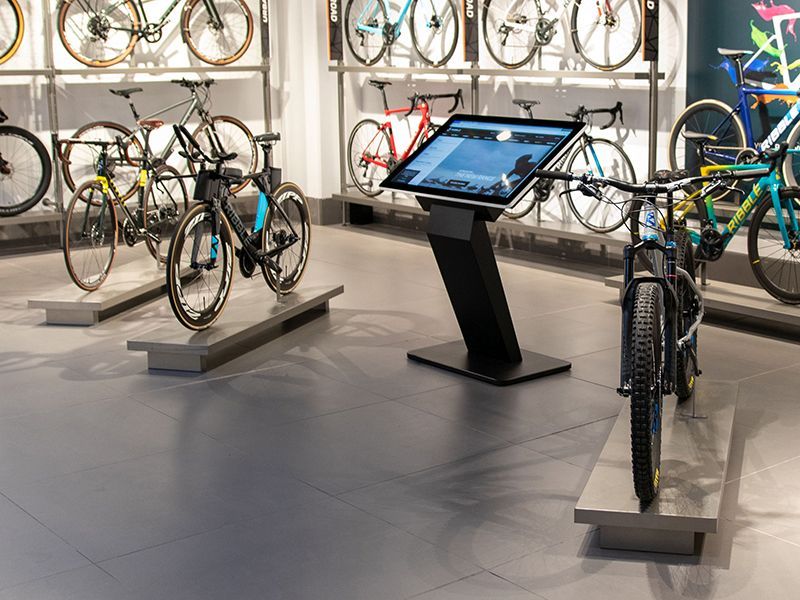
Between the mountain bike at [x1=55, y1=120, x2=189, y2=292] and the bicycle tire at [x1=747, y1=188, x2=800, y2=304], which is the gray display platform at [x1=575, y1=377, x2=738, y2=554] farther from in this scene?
the mountain bike at [x1=55, y1=120, x2=189, y2=292]

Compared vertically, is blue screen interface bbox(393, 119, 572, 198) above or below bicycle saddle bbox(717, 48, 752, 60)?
below

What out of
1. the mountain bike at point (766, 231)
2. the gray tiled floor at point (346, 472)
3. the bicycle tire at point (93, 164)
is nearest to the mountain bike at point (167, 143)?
the bicycle tire at point (93, 164)

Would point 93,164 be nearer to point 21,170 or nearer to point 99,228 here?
point 21,170

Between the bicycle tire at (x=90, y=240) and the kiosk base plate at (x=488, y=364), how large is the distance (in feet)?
7.36

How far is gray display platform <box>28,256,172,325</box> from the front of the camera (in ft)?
22.1

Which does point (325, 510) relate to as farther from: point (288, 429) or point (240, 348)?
point (240, 348)

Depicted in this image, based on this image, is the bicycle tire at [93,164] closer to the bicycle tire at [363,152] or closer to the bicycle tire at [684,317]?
the bicycle tire at [363,152]

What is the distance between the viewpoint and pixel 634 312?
11.9ft

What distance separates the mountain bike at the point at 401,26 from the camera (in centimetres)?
931

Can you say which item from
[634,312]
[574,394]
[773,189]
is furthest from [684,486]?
[773,189]

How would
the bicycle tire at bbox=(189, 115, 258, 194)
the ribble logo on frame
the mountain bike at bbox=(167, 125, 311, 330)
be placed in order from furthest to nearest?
the bicycle tire at bbox=(189, 115, 258, 194) < the ribble logo on frame < the mountain bike at bbox=(167, 125, 311, 330)

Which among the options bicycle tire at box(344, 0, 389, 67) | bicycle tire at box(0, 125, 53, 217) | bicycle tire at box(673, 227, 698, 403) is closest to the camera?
bicycle tire at box(673, 227, 698, 403)

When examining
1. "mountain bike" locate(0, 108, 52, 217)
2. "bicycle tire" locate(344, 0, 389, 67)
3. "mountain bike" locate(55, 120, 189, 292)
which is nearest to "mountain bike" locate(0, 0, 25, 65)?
"mountain bike" locate(0, 108, 52, 217)

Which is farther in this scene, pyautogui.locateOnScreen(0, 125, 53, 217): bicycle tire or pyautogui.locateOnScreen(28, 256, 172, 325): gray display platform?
pyautogui.locateOnScreen(0, 125, 53, 217): bicycle tire
